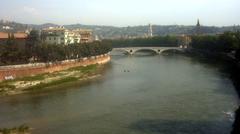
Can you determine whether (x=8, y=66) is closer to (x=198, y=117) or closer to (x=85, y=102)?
(x=85, y=102)

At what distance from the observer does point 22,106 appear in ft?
102

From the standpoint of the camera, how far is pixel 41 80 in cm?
4312

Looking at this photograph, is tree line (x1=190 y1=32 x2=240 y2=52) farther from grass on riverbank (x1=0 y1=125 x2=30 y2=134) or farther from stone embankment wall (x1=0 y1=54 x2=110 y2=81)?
grass on riverbank (x1=0 y1=125 x2=30 y2=134)

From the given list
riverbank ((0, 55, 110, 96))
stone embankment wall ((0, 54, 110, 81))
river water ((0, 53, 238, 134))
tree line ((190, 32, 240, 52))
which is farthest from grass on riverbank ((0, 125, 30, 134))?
tree line ((190, 32, 240, 52))

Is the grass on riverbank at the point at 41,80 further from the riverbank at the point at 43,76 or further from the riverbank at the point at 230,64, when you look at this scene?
the riverbank at the point at 230,64

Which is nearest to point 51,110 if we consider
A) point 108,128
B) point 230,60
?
point 108,128

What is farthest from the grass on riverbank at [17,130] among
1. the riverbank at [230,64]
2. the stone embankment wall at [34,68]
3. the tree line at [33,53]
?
the tree line at [33,53]

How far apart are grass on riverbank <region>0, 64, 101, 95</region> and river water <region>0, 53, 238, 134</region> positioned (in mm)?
2336

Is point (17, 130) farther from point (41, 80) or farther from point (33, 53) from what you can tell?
point (33, 53)

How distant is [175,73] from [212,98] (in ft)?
60.8

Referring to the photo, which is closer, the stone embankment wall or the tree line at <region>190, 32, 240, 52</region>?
the stone embankment wall

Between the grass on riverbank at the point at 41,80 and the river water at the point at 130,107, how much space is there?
2.34 metres

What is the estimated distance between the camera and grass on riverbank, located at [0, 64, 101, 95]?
3866cm

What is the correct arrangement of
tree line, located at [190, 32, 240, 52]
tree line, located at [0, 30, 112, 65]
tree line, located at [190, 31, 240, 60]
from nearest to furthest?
1. tree line, located at [0, 30, 112, 65]
2. tree line, located at [190, 31, 240, 60]
3. tree line, located at [190, 32, 240, 52]
